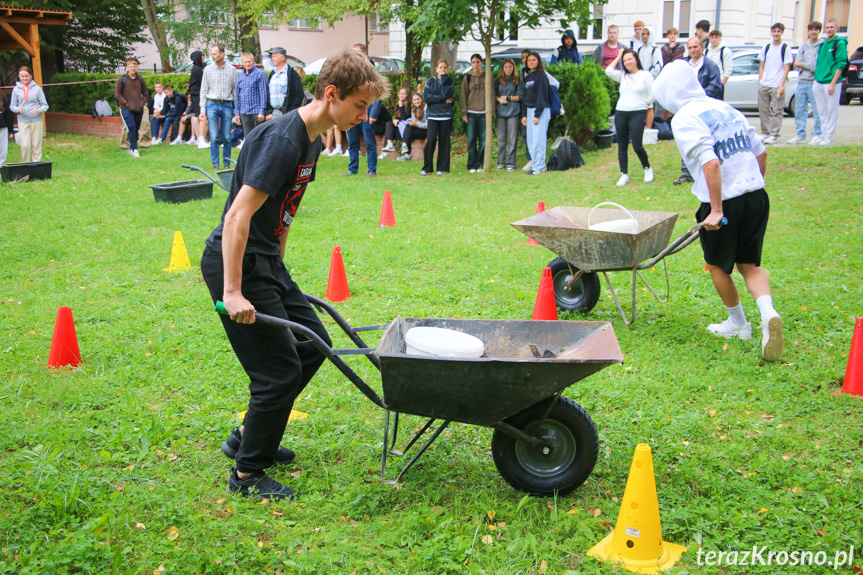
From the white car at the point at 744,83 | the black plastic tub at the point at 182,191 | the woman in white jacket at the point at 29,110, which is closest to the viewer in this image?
the black plastic tub at the point at 182,191

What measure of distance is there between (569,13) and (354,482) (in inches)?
438

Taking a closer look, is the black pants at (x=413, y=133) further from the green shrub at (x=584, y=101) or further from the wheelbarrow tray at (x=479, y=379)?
the wheelbarrow tray at (x=479, y=379)

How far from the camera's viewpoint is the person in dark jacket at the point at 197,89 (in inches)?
598

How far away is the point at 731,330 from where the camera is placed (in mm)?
5160

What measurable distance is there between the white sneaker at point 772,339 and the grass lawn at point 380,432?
0.09 metres

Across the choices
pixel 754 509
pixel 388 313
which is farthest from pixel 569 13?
pixel 754 509

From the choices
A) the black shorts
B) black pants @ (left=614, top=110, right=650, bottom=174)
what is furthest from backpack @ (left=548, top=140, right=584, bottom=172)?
the black shorts

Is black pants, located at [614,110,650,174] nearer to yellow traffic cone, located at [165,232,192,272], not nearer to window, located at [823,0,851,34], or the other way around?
yellow traffic cone, located at [165,232,192,272]

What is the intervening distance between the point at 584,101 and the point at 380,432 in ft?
36.7

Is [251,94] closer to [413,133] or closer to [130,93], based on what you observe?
[413,133]

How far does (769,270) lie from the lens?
21.8 feet

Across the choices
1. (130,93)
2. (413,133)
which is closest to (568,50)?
(413,133)

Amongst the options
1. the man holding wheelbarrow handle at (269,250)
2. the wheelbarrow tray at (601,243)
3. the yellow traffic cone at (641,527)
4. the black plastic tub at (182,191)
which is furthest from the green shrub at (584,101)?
the yellow traffic cone at (641,527)

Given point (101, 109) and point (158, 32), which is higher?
point (158, 32)
